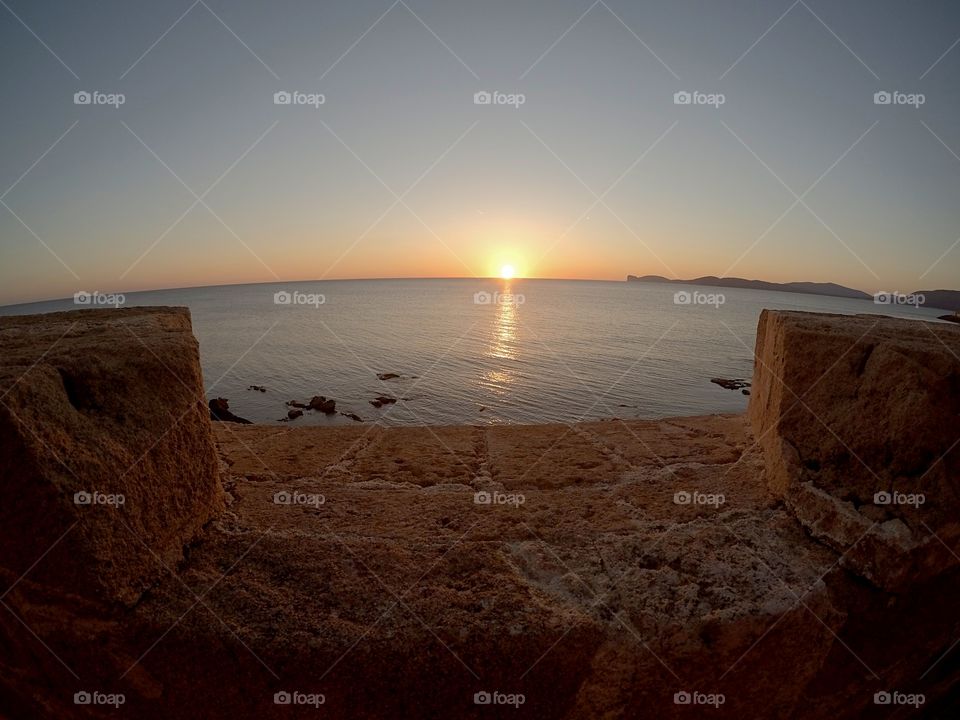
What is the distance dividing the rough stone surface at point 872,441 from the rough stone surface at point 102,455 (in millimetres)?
4970

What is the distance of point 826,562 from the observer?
12.3 feet

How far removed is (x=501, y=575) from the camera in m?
3.70

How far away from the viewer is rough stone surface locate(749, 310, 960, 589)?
3760mm

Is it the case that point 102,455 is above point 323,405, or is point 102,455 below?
above

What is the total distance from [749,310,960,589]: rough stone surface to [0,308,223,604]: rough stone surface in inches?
196

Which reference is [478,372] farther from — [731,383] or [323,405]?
[731,383]

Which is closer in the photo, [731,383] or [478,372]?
[731,383]

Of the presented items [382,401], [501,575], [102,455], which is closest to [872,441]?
[501,575]

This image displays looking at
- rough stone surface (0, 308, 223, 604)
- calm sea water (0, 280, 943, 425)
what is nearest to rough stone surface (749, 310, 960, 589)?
rough stone surface (0, 308, 223, 604)

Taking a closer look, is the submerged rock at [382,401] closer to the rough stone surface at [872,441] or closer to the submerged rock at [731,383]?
the submerged rock at [731,383]

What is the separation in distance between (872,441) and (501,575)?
3323 millimetres

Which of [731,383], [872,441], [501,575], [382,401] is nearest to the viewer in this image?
[501,575]

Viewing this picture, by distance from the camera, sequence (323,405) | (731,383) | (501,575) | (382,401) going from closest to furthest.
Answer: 1. (501,575)
2. (323,405)
3. (382,401)
4. (731,383)

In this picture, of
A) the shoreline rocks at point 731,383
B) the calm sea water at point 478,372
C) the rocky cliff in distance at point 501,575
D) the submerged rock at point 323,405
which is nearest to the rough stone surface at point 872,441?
the rocky cliff in distance at point 501,575
